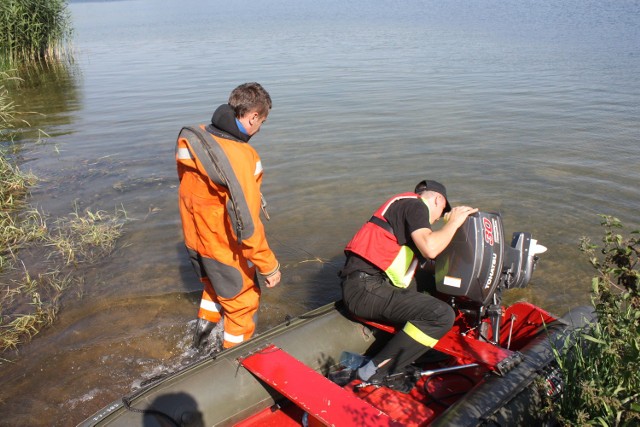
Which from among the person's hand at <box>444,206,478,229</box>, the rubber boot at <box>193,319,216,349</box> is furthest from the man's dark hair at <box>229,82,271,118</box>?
the rubber boot at <box>193,319,216,349</box>

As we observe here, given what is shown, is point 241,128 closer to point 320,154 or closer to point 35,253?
point 35,253

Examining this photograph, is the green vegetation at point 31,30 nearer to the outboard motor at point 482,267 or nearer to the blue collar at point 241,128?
the blue collar at point 241,128

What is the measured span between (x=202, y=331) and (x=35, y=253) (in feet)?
9.15

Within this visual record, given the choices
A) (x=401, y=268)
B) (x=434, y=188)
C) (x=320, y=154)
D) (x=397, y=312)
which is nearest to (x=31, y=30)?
(x=320, y=154)

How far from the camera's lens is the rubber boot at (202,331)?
4035mm

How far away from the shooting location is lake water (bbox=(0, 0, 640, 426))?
15.3 ft

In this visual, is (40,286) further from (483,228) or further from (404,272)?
(483,228)

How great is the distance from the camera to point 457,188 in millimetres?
7449

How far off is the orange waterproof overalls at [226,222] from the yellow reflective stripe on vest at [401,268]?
0.72m

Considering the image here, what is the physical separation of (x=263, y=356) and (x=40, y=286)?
3056 mm

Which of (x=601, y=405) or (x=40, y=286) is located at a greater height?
(x=601, y=405)

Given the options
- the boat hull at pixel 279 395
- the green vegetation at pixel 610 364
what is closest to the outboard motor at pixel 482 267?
the boat hull at pixel 279 395

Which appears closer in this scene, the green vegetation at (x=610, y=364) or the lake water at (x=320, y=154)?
the green vegetation at (x=610, y=364)

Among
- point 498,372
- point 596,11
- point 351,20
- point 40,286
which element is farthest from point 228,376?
point 351,20
